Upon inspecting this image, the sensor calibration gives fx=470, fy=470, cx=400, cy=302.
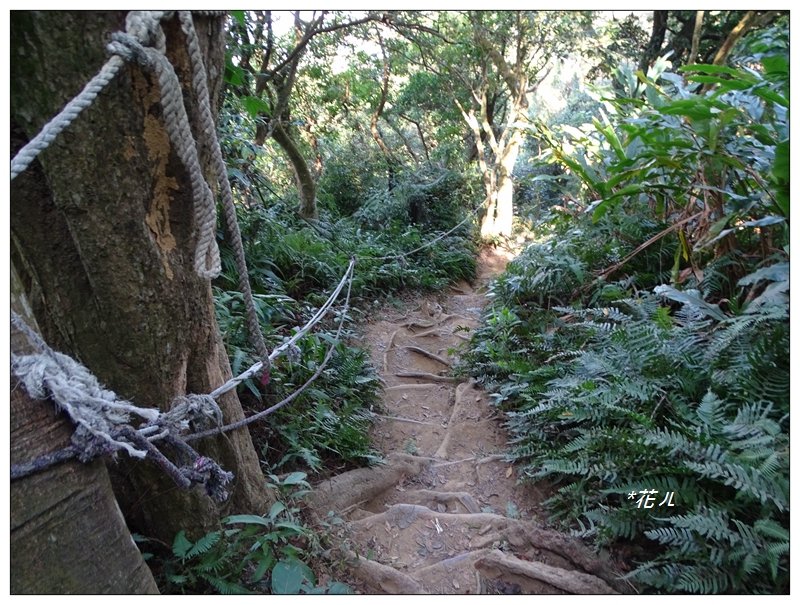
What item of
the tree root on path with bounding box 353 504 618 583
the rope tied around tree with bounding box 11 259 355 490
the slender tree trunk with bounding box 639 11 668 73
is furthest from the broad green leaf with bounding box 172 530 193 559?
the slender tree trunk with bounding box 639 11 668 73

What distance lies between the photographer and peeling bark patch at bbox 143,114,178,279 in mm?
1098

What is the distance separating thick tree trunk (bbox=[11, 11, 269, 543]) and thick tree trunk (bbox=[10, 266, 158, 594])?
0.18m

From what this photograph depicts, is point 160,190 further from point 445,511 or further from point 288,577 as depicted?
point 445,511

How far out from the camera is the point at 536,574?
1.68m

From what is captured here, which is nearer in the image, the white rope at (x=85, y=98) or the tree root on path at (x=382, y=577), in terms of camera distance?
the white rope at (x=85, y=98)

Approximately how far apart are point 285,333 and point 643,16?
8.08m

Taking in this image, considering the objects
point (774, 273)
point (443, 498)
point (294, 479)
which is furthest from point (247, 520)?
point (774, 273)

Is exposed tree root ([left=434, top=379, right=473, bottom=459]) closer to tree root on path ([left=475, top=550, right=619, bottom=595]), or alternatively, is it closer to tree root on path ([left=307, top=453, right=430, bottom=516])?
tree root on path ([left=307, top=453, right=430, bottom=516])

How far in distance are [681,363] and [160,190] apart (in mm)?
2161

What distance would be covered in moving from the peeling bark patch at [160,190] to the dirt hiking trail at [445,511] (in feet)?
4.20

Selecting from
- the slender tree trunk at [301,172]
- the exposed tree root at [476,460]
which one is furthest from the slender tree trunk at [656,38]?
the exposed tree root at [476,460]

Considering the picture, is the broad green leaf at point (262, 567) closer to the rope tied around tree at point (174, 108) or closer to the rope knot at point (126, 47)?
Answer: the rope tied around tree at point (174, 108)

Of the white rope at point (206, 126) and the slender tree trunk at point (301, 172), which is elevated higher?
the slender tree trunk at point (301, 172)

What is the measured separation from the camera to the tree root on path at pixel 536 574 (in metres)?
1.58
